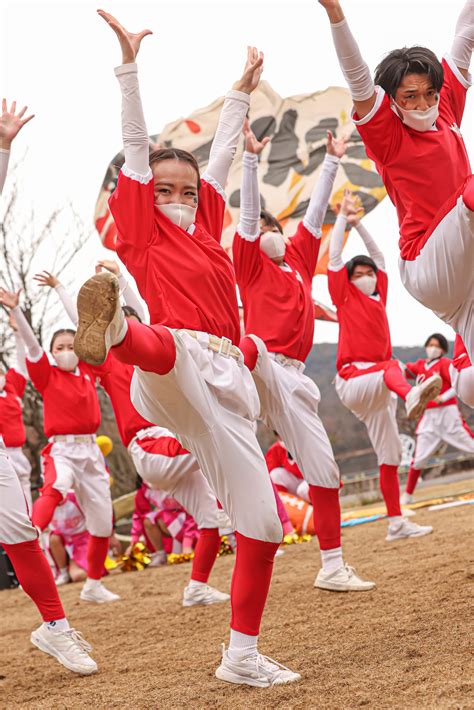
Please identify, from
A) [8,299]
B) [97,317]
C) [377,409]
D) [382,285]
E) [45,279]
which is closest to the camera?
[97,317]

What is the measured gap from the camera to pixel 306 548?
8.55m

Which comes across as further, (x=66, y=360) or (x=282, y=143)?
(x=282, y=143)

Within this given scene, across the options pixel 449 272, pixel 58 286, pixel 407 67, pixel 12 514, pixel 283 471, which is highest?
pixel 407 67

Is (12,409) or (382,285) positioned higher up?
(382,285)

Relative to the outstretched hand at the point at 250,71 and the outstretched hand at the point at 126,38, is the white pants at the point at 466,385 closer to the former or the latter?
the outstretched hand at the point at 250,71

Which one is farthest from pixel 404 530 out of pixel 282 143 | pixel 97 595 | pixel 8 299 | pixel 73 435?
pixel 282 143

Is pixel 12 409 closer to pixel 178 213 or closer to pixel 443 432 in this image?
pixel 443 432

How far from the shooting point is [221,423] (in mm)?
3236

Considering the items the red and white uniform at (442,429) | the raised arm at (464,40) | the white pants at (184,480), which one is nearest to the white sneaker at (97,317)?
the raised arm at (464,40)

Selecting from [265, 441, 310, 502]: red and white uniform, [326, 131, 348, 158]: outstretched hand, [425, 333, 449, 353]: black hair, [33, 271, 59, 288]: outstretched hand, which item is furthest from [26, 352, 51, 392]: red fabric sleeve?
[425, 333, 449, 353]: black hair

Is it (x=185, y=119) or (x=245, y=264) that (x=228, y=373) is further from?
(x=185, y=119)

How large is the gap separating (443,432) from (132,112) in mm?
9394

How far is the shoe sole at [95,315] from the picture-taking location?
2719 millimetres

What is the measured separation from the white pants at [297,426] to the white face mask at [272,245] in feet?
2.51
